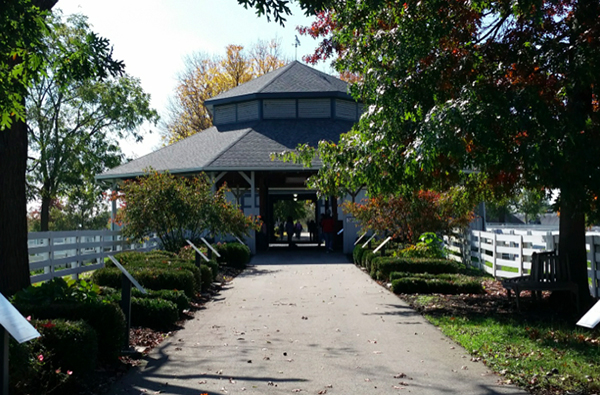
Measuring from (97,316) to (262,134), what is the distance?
867 inches

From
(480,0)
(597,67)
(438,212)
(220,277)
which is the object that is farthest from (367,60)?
(438,212)

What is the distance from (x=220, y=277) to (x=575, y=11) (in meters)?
11.0

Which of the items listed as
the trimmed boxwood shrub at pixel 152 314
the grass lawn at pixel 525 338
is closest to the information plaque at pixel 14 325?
the grass lawn at pixel 525 338

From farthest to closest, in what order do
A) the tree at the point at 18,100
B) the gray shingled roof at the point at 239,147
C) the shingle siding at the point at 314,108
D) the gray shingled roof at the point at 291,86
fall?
the shingle siding at the point at 314,108 → the gray shingled roof at the point at 291,86 → the gray shingled roof at the point at 239,147 → the tree at the point at 18,100

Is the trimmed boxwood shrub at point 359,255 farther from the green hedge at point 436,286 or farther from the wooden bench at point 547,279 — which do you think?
the wooden bench at point 547,279

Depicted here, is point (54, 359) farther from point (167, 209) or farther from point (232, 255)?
point (232, 255)

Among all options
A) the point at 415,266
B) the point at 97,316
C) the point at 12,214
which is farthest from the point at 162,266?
the point at 97,316

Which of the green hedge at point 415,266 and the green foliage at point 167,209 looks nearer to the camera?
the green hedge at point 415,266

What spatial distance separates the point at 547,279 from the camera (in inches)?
434

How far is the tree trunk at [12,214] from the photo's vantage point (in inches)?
370

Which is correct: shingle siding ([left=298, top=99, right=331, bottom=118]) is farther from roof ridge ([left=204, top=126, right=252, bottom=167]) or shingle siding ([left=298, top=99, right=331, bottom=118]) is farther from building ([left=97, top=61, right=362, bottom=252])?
roof ridge ([left=204, top=126, right=252, bottom=167])

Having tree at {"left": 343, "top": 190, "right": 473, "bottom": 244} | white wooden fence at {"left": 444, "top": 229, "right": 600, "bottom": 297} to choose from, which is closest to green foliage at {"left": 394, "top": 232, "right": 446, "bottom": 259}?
tree at {"left": 343, "top": 190, "right": 473, "bottom": 244}

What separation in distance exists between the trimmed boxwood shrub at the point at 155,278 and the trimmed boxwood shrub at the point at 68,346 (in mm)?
5591

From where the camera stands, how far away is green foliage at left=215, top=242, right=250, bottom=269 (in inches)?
812
